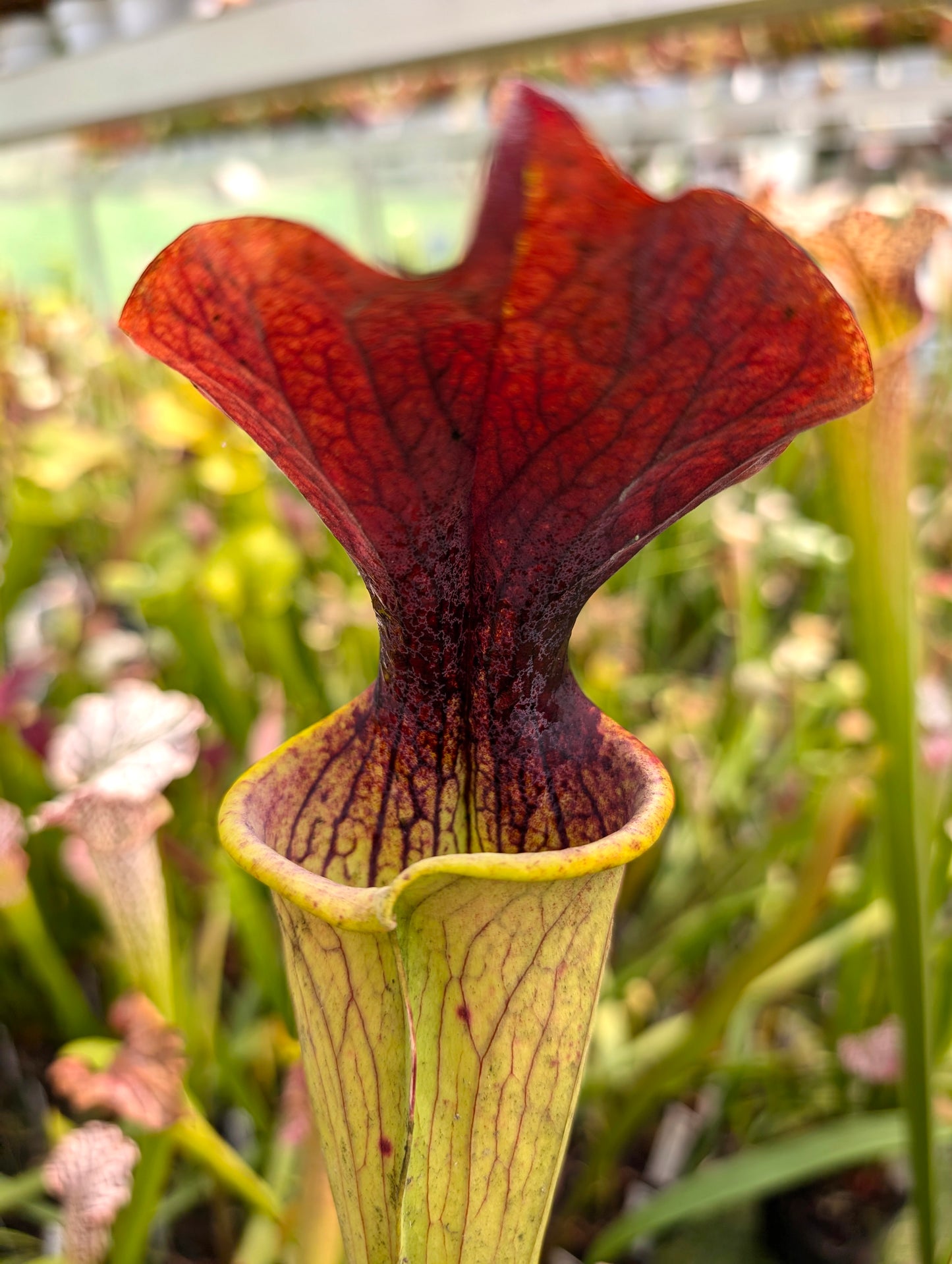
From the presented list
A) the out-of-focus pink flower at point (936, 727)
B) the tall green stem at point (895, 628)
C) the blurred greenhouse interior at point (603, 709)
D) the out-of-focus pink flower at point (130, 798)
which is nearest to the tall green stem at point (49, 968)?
the blurred greenhouse interior at point (603, 709)

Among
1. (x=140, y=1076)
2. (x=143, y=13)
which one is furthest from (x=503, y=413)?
(x=143, y=13)

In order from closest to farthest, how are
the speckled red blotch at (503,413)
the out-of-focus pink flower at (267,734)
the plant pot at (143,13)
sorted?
the speckled red blotch at (503,413)
the out-of-focus pink flower at (267,734)
the plant pot at (143,13)

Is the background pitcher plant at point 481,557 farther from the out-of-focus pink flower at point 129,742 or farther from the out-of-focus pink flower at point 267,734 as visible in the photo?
the out-of-focus pink flower at point 267,734

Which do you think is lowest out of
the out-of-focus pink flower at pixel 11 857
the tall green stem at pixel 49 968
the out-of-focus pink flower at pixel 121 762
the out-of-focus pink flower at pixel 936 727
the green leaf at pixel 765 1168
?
the green leaf at pixel 765 1168

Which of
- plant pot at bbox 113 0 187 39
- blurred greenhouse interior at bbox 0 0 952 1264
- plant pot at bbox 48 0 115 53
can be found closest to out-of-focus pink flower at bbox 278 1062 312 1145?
blurred greenhouse interior at bbox 0 0 952 1264

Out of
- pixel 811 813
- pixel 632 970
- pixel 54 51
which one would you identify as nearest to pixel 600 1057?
pixel 632 970

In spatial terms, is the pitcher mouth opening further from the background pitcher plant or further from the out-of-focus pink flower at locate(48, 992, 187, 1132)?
the out-of-focus pink flower at locate(48, 992, 187, 1132)

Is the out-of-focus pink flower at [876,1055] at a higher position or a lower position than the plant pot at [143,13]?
lower
